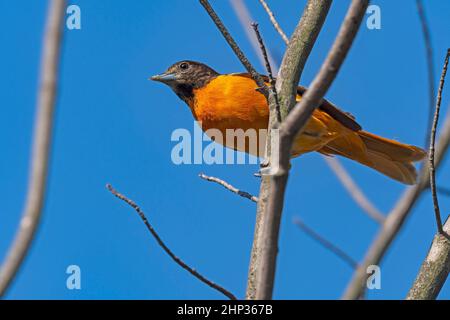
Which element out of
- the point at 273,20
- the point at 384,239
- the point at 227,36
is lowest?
the point at 384,239

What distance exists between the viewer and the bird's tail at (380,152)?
19.7 feet

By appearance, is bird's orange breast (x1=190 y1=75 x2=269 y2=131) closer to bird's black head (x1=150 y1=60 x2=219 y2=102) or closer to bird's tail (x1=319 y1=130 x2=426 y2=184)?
bird's black head (x1=150 y1=60 x2=219 y2=102)

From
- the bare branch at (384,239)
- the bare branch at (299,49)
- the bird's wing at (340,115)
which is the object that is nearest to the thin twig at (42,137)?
the bare branch at (384,239)

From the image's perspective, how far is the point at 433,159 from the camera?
8.68 ft

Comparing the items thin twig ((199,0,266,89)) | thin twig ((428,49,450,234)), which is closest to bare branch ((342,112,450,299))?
thin twig ((428,49,450,234))

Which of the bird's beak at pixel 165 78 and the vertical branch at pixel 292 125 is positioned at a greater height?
the bird's beak at pixel 165 78

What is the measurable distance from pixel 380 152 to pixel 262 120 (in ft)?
4.55

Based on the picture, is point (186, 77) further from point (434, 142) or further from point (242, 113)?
point (434, 142)

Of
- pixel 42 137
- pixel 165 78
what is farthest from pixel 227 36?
pixel 165 78

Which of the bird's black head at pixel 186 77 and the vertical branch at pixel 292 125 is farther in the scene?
the bird's black head at pixel 186 77

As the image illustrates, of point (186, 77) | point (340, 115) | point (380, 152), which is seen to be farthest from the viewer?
point (186, 77)

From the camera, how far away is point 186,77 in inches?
253

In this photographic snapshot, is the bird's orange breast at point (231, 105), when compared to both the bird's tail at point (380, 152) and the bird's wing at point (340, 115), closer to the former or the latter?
the bird's wing at point (340, 115)
